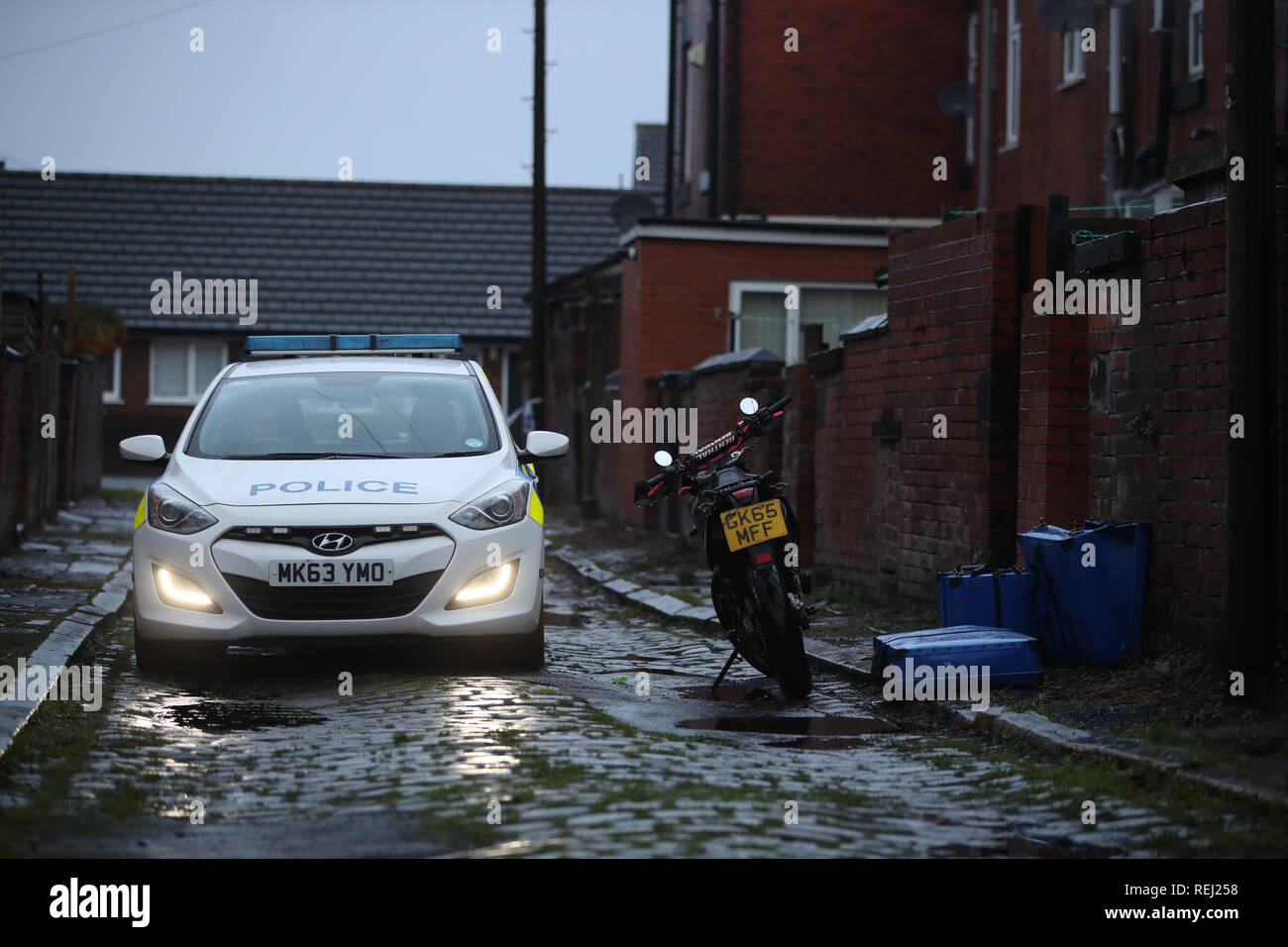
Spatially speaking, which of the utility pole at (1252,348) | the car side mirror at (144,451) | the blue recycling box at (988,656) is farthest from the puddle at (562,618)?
the utility pole at (1252,348)

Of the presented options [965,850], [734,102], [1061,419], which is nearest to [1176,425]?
[1061,419]

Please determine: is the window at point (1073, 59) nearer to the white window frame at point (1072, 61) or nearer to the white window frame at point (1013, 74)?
the white window frame at point (1072, 61)

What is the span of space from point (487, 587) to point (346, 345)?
2.90 metres

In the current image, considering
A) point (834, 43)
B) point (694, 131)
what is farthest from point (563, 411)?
point (834, 43)

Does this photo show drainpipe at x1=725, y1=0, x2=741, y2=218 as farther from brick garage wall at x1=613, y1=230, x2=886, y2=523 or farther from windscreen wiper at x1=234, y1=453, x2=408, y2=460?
windscreen wiper at x1=234, y1=453, x2=408, y2=460

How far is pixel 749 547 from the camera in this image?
27.9 ft

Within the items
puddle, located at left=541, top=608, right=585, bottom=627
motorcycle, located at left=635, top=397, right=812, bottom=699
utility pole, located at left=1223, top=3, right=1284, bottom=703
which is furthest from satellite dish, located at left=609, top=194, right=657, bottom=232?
utility pole, located at left=1223, top=3, right=1284, bottom=703

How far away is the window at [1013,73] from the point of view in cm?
2492

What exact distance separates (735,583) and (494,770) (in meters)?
2.89

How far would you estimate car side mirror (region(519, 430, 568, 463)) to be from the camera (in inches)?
391

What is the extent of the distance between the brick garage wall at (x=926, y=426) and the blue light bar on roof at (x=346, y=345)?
3.08m

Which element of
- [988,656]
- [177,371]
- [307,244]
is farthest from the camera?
[307,244]

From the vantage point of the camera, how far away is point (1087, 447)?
969cm

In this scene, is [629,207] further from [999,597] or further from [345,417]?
[999,597]
